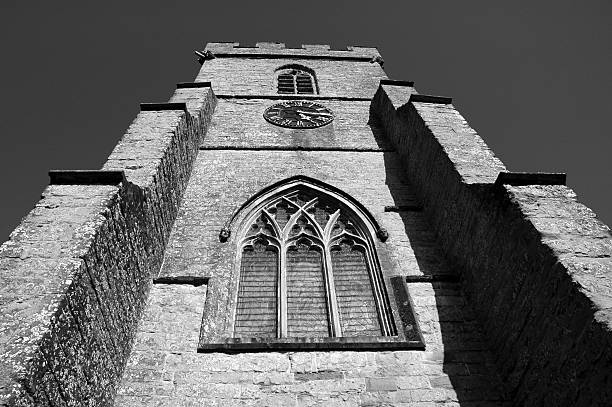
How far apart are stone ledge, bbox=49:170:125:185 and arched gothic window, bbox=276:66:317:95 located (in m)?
8.71

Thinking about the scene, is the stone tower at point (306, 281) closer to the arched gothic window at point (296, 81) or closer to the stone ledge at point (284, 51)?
the arched gothic window at point (296, 81)

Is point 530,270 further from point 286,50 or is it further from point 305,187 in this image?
point 286,50

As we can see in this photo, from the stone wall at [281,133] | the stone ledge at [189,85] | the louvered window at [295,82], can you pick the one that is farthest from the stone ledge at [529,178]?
the louvered window at [295,82]

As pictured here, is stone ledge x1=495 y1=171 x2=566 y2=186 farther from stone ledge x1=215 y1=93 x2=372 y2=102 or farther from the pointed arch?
stone ledge x1=215 y1=93 x2=372 y2=102

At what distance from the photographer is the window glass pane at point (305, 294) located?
17.7 ft

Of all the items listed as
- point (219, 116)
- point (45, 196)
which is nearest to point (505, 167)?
point (45, 196)

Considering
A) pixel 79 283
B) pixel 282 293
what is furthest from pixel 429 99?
pixel 79 283

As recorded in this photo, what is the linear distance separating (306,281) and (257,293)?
58 centimetres

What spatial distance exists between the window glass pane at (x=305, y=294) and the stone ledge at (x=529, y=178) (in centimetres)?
220

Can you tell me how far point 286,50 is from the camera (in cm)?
1616

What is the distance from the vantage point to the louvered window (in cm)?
1353

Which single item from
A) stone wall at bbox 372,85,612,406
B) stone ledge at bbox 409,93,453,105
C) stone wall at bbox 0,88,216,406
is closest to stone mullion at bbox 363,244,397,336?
stone wall at bbox 372,85,612,406

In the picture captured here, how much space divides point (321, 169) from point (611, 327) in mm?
5265

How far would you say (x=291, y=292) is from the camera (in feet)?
19.1
